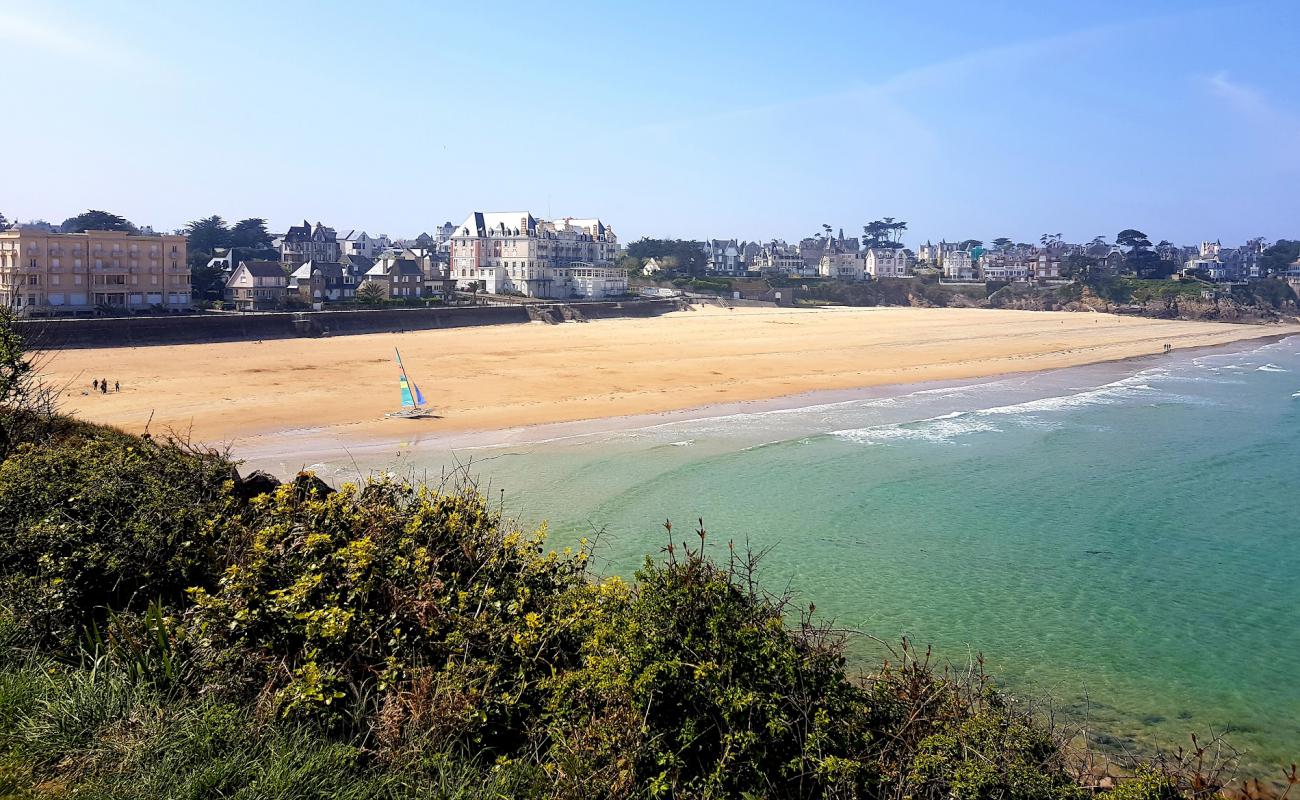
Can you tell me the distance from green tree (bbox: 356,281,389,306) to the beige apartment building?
10.7 meters

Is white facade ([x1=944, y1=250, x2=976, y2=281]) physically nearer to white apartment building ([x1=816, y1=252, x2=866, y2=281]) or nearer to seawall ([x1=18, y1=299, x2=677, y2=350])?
white apartment building ([x1=816, y1=252, x2=866, y2=281])

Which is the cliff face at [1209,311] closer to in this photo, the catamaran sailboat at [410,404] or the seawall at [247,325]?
the seawall at [247,325]

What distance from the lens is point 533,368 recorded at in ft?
116

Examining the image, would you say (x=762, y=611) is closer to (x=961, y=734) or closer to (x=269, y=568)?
(x=961, y=734)

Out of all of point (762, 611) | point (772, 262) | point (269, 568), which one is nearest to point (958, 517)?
point (762, 611)

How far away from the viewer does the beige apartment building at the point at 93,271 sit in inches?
1641

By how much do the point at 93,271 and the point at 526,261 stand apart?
3599 centimetres

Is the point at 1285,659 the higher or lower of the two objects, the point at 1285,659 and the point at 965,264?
the lower

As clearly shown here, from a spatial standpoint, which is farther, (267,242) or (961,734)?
(267,242)

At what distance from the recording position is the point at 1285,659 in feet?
35.8

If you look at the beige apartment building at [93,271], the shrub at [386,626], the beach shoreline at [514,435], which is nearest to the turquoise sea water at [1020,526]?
the beach shoreline at [514,435]

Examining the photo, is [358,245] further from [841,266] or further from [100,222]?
[841,266]

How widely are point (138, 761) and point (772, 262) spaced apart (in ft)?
380

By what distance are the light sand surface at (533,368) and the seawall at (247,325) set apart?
1533 millimetres
